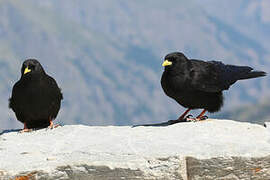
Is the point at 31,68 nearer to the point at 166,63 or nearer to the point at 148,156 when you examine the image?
the point at 166,63

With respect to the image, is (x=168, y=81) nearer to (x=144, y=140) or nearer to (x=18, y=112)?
(x=144, y=140)

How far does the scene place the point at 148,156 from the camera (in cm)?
618

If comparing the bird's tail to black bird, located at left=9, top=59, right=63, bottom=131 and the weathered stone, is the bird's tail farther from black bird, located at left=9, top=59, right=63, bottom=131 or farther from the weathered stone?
the weathered stone

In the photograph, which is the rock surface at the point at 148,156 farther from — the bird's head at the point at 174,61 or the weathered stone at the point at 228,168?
the bird's head at the point at 174,61

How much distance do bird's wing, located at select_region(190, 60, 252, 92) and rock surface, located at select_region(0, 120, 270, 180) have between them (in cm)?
211

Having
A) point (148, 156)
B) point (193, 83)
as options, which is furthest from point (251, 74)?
point (148, 156)

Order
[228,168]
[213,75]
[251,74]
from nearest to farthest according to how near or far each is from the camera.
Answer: [228,168], [213,75], [251,74]

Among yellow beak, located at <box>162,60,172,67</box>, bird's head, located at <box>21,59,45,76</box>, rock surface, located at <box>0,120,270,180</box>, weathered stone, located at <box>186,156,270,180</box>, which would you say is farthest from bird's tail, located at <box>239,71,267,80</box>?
bird's head, located at <box>21,59,45,76</box>

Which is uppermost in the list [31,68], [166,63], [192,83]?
[166,63]

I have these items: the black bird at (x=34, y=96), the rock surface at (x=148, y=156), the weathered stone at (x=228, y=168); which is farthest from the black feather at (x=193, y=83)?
the weathered stone at (x=228, y=168)

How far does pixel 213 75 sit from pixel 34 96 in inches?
166

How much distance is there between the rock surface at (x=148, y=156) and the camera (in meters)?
6.05

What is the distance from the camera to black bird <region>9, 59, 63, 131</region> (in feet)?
30.8

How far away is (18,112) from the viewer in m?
9.83
